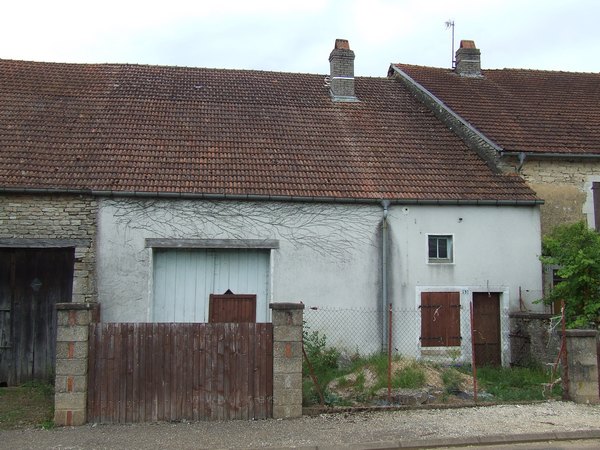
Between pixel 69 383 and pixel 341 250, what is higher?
pixel 341 250

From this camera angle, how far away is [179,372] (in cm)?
841

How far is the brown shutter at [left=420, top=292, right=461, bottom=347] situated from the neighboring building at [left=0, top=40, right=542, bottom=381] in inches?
1.2

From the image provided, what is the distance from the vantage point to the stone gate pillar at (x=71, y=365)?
8086mm

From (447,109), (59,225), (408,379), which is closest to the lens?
(408,379)

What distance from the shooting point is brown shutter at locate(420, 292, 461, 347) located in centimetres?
1224

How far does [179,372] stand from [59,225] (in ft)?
15.7

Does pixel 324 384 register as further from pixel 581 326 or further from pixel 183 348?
pixel 581 326

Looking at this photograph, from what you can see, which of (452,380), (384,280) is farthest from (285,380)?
(384,280)

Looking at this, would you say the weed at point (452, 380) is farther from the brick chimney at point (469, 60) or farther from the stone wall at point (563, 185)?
the brick chimney at point (469, 60)

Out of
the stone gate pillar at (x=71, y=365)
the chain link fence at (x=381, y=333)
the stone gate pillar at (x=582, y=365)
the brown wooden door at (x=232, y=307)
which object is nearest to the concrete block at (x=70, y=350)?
the stone gate pillar at (x=71, y=365)

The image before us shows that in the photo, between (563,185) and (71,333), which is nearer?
(71,333)

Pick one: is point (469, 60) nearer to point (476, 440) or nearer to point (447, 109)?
point (447, 109)

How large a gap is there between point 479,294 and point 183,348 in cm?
702

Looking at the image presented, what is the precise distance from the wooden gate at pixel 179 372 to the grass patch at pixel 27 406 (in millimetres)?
900
